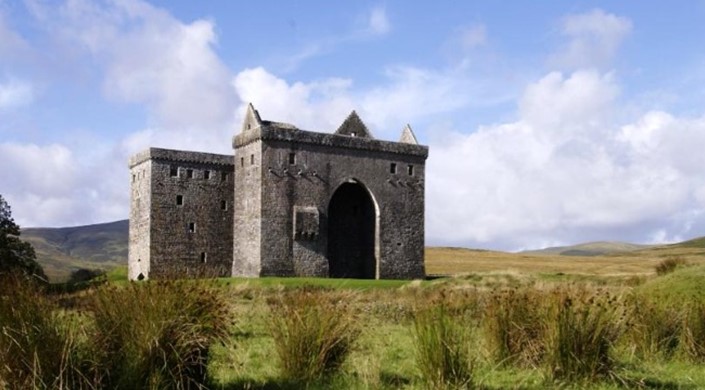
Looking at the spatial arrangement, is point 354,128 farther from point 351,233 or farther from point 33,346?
point 33,346

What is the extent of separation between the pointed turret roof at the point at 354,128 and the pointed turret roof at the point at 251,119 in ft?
15.0

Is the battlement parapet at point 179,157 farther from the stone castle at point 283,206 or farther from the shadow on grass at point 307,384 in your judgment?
the shadow on grass at point 307,384

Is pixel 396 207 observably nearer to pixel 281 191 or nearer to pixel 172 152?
pixel 281 191

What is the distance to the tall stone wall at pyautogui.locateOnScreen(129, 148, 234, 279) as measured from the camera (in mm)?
35906

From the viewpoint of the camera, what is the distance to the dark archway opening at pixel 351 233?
38.9m

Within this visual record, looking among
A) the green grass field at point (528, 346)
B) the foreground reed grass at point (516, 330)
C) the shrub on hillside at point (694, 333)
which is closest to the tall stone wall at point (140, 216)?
the green grass field at point (528, 346)

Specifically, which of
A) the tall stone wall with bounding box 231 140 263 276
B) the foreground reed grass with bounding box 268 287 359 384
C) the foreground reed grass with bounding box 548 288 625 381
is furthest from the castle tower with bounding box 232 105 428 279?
the foreground reed grass with bounding box 548 288 625 381

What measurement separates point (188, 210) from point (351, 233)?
8.09m

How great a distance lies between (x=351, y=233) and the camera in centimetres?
3975

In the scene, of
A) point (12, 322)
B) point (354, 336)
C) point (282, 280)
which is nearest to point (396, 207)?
point (282, 280)

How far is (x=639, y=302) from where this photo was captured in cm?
1122

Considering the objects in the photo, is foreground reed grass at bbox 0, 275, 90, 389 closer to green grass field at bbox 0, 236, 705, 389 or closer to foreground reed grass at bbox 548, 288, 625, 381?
green grass field at bbox 0, 236, 705, 389

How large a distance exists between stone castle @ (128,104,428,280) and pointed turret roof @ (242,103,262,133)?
56 mm

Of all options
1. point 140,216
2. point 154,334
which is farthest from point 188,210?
point 154,334
